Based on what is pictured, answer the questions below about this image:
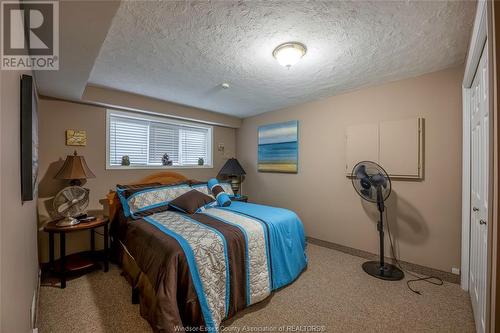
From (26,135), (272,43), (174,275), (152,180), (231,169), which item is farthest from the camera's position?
(231,169)

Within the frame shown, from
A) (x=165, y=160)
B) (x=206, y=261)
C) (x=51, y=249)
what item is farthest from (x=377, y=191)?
(x=51, y=249)

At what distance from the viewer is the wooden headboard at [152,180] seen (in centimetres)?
279

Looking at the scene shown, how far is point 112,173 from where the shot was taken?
307 centimetres

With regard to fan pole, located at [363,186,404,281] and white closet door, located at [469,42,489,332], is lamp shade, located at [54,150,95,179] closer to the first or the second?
fan pole, located at [363,186,404,281]

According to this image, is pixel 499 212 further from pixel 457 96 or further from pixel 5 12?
pixel 5 12

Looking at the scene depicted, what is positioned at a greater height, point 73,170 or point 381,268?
point 73,170

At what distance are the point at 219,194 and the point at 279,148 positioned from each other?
57.6 inches

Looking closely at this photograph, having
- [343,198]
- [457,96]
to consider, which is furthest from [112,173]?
[457,96]

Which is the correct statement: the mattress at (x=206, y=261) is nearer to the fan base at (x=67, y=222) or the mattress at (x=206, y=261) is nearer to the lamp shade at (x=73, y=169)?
the fan base at (x=67, y=222)

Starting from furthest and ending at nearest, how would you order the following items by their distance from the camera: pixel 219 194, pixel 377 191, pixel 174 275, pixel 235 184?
pixel 235 184 → pixel 219 194 → pixel 377 191 → pixel 174 275

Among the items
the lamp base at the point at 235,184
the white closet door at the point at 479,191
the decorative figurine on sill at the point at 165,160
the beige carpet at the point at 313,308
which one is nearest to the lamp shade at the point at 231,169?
the lamp base at the point at 235,184

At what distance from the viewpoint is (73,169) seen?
2459mm

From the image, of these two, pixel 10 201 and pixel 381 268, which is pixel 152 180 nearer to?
pixel 10 201

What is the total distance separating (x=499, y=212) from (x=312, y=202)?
8.30 feet
